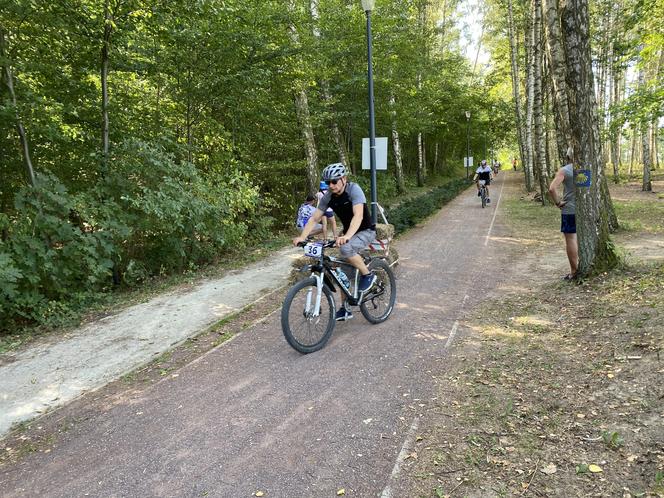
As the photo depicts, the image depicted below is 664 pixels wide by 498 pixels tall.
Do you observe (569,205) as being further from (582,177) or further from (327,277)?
(327,277)

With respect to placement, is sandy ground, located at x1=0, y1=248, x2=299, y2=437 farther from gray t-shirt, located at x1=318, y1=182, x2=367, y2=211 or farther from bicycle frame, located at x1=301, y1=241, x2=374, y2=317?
gray t-shirt, located at x1=318, y1=182, x2=367, y2=211

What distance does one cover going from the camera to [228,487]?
2861 mm

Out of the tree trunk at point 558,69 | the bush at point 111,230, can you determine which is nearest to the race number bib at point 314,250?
the bush at point 111,230

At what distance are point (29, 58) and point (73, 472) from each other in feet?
23.8

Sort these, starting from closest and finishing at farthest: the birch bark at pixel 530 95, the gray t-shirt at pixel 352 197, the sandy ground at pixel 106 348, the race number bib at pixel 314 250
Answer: the sandy ground at pixel 106 348 → the race number bib at pixel 314 250 → the gray t-shirt at pixel 352 197 → the birch bark at pixel 530 95

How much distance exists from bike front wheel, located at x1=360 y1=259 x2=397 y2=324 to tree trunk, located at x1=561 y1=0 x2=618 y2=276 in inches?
118

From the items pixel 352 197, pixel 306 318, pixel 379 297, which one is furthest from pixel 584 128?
pixel 306 318

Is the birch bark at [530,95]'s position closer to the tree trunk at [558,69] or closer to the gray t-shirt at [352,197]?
the tree trunk at [558,69]

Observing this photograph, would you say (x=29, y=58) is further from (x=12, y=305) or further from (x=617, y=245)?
(x=617, y=245)

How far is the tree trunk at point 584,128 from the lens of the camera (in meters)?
6.04

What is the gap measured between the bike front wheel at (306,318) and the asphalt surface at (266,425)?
0.16m

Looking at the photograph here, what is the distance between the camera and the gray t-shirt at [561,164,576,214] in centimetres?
643

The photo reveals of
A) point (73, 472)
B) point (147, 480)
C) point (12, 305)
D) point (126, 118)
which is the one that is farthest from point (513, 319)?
point (126, 118)

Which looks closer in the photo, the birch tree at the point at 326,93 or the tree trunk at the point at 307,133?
the tree trunk at the point at 307,133
